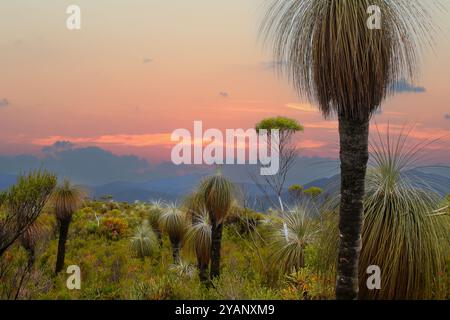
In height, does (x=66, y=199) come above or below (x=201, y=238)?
above

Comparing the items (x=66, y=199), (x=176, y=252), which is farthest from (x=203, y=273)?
(x=66, y=199)

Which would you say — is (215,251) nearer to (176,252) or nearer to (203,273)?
(203,273)

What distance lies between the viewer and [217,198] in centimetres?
1479

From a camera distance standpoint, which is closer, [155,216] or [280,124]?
[280,124]

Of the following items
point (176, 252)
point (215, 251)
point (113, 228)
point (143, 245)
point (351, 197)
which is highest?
point (351, 197)

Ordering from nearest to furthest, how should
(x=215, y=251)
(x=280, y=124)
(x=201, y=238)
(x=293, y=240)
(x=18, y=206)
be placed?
(x=18, y=206) < (x=293, y=240) < (x=215, y=251) < (x=201, y=238) < (x=280, y=124)

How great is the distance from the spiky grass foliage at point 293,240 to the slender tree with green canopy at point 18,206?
22.7 feet

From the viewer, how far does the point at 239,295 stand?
8898mm

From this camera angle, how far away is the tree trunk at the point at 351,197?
6688 mm

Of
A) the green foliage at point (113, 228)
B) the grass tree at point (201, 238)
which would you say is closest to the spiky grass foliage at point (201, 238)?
the grass tree at point (201, 238)

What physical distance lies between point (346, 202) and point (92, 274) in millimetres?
17288

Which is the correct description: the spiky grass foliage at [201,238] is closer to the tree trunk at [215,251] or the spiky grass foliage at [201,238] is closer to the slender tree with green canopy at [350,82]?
the tree trunk at [215,251]

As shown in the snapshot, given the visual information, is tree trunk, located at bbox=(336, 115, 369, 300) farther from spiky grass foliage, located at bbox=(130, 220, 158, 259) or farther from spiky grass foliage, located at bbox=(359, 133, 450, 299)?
spiky grass foliage, located at bbox=(130, 220, 158, 259)

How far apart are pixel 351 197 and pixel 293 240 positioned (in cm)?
682
